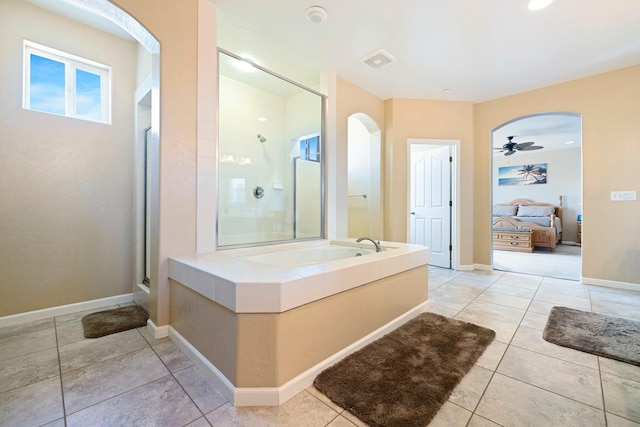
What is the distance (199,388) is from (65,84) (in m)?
2.82

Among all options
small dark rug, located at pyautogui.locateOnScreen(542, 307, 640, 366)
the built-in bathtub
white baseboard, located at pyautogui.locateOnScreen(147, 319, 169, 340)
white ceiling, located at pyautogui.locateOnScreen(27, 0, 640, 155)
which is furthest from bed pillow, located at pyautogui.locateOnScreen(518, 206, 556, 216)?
white baseboard, located at pyautogui.locateOnScreen(147, 319, 169, 340)

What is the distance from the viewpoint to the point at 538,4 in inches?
80.7

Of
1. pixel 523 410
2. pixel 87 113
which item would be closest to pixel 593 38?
pixel 523 410

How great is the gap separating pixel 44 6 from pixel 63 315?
257cm

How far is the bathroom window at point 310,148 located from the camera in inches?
129

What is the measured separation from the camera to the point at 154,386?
1341 mm

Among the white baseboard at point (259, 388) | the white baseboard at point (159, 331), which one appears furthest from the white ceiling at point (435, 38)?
the white baseboard at point (259, 388)

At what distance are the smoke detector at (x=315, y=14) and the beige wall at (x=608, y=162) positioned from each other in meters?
3.23

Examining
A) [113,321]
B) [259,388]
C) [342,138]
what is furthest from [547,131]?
[113,321]

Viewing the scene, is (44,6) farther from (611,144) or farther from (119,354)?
(611,144)

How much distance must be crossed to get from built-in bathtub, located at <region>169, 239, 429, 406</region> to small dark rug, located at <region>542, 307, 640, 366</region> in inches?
44.4

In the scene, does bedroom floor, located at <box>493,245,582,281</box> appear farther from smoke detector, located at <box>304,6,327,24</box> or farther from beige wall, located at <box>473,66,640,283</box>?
smoke detector, located at <box>304,6,327,24</box>

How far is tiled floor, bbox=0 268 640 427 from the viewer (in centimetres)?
114

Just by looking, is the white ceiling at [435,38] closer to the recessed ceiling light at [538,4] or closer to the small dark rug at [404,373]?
the recessed ceiling light at [538,4]
